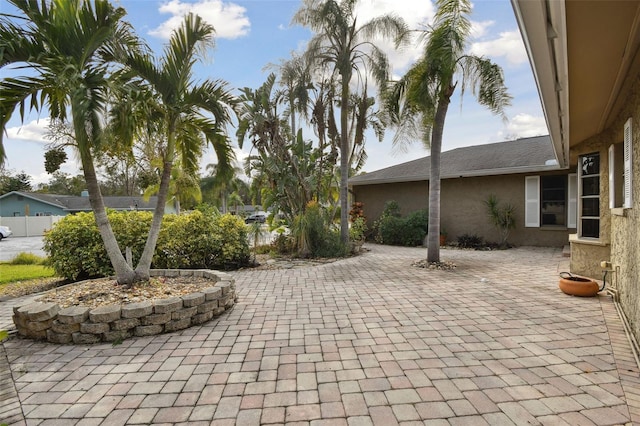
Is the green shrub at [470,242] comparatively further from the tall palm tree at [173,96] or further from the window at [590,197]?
the tall palm tree at [173,96]

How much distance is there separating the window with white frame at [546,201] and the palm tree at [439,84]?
16.6 feet

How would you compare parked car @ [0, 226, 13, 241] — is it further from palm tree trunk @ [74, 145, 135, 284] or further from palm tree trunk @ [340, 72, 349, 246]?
palm tree trunk @ [74, 145, 135, 284]

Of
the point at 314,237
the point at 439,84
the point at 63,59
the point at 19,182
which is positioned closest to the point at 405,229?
the point at 314,237

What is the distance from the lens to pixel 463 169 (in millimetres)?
12289

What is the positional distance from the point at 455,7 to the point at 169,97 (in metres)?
6.09

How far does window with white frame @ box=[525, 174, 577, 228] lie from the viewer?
35.6ft

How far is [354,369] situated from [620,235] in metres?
4.84

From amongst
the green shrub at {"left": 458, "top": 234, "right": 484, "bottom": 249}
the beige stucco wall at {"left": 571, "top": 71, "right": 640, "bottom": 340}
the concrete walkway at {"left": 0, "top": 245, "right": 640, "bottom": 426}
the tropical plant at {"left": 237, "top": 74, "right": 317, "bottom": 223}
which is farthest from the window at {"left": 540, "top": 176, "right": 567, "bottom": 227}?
the tropical plant at {"left": 237, "top": 74, "right": 317, "bottom": 223}

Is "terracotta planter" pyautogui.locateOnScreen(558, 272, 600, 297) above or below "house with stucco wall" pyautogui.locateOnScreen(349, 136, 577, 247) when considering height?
below

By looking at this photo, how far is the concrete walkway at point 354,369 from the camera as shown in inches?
95.7

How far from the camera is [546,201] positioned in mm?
11070

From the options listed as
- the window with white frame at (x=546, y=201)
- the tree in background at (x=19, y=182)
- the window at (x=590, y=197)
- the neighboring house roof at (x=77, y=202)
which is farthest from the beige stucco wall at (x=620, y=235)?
the tree in background at (x=19, y=182)

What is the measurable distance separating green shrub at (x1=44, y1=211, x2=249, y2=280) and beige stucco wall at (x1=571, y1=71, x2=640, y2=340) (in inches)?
286

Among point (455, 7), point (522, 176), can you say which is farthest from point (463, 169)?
point (455, 7)
